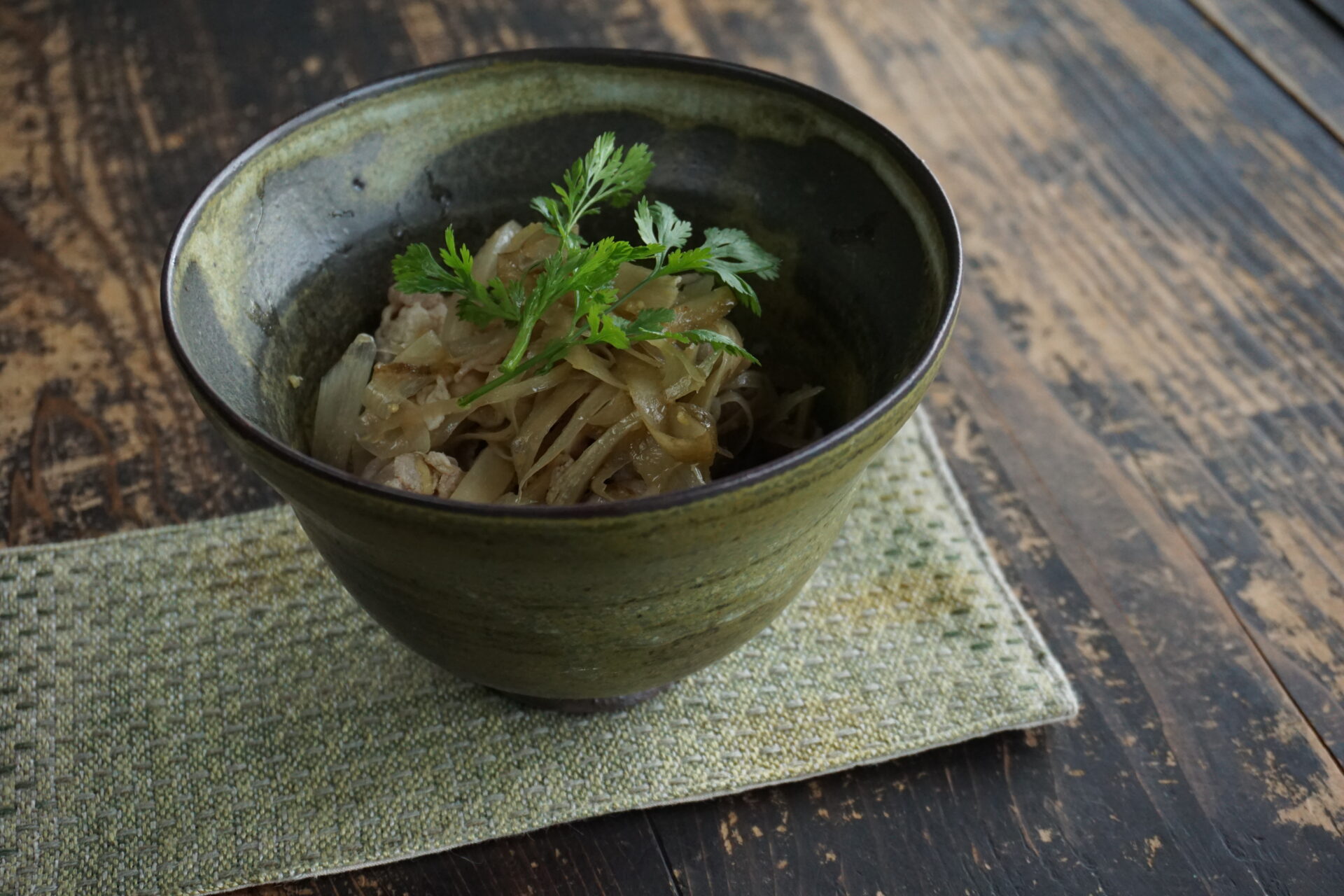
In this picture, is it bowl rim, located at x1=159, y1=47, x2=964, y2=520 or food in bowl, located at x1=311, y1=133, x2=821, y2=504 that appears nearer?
bowl rim, located at x1=159, y1=47, x2=964, y2=520

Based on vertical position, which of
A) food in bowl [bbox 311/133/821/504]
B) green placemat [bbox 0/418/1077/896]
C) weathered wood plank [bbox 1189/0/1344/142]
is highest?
weathered wood plank [bbox 1189/0/1344/142]

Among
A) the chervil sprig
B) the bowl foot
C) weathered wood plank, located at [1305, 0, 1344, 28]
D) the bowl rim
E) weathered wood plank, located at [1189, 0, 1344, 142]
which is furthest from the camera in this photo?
weathered wood plank, located at [1305, 0, 1344, 28]

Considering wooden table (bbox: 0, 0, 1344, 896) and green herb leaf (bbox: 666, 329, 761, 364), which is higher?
green herb leaf (bbox: 666, 329, 761, 364)

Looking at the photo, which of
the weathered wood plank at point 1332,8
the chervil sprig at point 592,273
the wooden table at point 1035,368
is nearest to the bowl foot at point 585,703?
the wooden table at point 1035,368

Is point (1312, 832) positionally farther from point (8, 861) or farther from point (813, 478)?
point (8, 861)

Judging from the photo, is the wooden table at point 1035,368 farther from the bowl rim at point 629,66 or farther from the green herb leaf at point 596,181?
the green herb leaf at point 596,181

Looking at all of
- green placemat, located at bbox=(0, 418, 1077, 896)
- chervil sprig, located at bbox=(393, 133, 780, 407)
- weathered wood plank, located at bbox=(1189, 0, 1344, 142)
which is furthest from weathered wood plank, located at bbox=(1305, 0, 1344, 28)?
chervil sprig, located at bbox=(393, 133, 780, 407)

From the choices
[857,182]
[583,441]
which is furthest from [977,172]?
[583,441]

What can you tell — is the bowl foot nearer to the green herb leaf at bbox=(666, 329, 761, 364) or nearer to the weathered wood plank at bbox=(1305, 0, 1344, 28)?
the green herb leaf at bbox=(666, 329, 761, 364)
